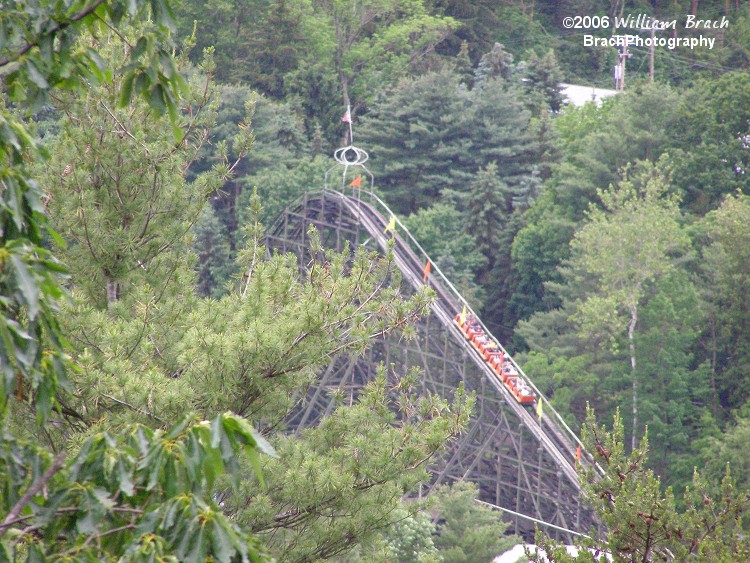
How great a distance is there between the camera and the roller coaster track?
2070cm

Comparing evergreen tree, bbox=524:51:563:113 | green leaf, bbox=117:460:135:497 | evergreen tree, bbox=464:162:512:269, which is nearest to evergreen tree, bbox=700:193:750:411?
evergreen tree, bbox=464:162:512:269

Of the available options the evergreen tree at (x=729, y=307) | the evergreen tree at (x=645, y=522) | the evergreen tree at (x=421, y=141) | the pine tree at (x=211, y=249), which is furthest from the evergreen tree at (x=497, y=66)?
the evergreen tree at (x=645, y=522)

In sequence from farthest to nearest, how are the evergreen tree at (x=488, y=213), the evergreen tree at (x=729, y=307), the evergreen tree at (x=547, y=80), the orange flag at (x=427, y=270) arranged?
the evergreen tree at (x=547, y=80) < the evergreen tree at (x=488, y=213) < the evergreen tree at (x=729, y=307) < the orange flag at (x=427, y=270)

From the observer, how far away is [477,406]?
23016 mm

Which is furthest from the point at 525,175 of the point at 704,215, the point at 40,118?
the point at 40,118

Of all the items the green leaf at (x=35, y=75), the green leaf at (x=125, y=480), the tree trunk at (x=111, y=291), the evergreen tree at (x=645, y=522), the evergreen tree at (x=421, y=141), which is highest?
the green leaf at (x=35, y=75)

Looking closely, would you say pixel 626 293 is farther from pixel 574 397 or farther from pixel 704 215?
pixel 704 215

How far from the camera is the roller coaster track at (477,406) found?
67.9 ft

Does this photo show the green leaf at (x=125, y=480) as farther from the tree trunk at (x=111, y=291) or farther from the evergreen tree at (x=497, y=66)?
the evergreen tree at (x=497, y=66)

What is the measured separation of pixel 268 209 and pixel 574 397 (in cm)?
1201

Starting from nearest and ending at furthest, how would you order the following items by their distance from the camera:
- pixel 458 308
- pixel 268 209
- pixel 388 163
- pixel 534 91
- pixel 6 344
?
pixel 6 344 → pixel 458 308 → pixel 268 209 → pixel 388 163 → pixel 534 91

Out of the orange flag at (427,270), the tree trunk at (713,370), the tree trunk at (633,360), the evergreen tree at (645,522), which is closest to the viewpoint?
the evergreen tree at (645,522)

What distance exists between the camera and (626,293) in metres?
27.8

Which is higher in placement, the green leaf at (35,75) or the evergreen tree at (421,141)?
the green leaf at (35,75)
